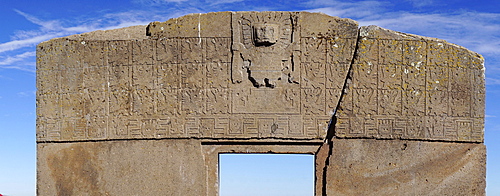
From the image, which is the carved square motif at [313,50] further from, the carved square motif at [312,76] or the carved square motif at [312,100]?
the carved square motif at [312,100]

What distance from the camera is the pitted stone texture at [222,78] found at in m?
7.64

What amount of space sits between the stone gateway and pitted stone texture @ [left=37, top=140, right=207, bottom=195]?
0.01 meters

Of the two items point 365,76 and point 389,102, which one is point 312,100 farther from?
point 389,102

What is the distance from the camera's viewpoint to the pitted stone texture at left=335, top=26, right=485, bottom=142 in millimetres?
7699

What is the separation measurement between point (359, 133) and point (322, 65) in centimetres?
87

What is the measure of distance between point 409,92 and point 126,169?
3343 mm

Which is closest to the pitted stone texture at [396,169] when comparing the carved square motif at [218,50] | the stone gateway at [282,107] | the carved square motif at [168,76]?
the stone gateway at [282,107]

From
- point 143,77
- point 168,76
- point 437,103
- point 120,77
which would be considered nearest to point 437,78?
point 437,103

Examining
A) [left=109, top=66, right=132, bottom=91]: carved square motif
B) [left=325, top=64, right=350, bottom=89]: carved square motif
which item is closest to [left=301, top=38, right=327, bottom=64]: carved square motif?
[left=325, top=64, right=350, bottom=89]: carved square motif

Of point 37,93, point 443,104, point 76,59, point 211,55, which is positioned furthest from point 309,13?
point 37,93

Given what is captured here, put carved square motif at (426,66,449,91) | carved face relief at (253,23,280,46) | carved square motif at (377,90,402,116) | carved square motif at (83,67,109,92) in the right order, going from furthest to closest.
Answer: carved square motif at (83,67,109,92)
carved square motif at (426,66,449,91)
carved square motif at (377,90,402,116)
carved face relief at (253,23,280,46)

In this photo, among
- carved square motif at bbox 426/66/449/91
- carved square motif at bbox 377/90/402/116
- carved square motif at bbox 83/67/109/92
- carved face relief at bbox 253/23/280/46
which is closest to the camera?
carved face relief at bbox 253/23/280/46

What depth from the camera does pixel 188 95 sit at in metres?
7.73

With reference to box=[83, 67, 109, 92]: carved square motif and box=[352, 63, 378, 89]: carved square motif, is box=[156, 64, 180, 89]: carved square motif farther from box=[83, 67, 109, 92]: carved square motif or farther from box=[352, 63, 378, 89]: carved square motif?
box=[352, 63, 378, 89]: carved square motif
